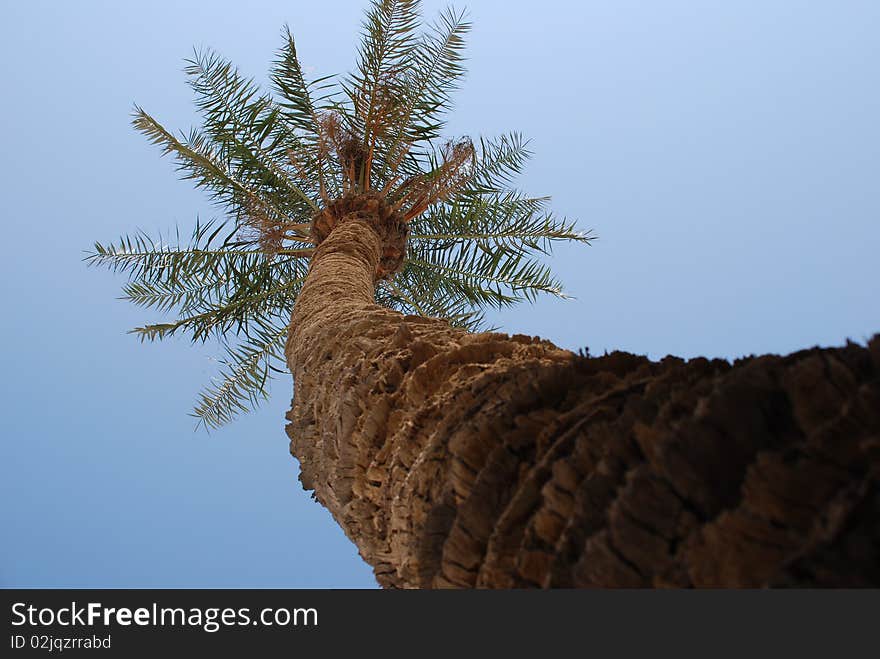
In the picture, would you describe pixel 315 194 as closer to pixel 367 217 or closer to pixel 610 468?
pixel 367 217

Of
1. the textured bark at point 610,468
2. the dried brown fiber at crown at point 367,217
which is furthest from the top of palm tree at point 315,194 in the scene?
the textured bark at point 610,468

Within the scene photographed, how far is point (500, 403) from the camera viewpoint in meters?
1.49

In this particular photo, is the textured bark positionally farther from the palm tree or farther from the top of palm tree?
the top of palm tree

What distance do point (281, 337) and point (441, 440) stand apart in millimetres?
7522

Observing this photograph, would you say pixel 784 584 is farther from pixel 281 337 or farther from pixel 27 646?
pixel 281 337

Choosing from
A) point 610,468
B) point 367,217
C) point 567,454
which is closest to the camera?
point 610,468

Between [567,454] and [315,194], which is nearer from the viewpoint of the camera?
[567,454]

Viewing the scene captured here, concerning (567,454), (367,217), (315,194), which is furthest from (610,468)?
(315,194)

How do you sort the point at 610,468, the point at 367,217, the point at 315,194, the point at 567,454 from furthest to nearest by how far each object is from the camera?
the point at 315,194 → the point at 367,217 → the point at 567,454 → the point at 610,468

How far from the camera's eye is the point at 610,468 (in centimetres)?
106

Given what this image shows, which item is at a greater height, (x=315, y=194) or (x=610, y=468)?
(x=315, y=194)

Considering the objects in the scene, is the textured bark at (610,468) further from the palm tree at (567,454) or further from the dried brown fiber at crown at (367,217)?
the dried brown fiber at crown at (367,217)

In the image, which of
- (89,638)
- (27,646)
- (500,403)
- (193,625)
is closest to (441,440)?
(500,403)

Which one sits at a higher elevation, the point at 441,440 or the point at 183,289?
the point at 183,289
